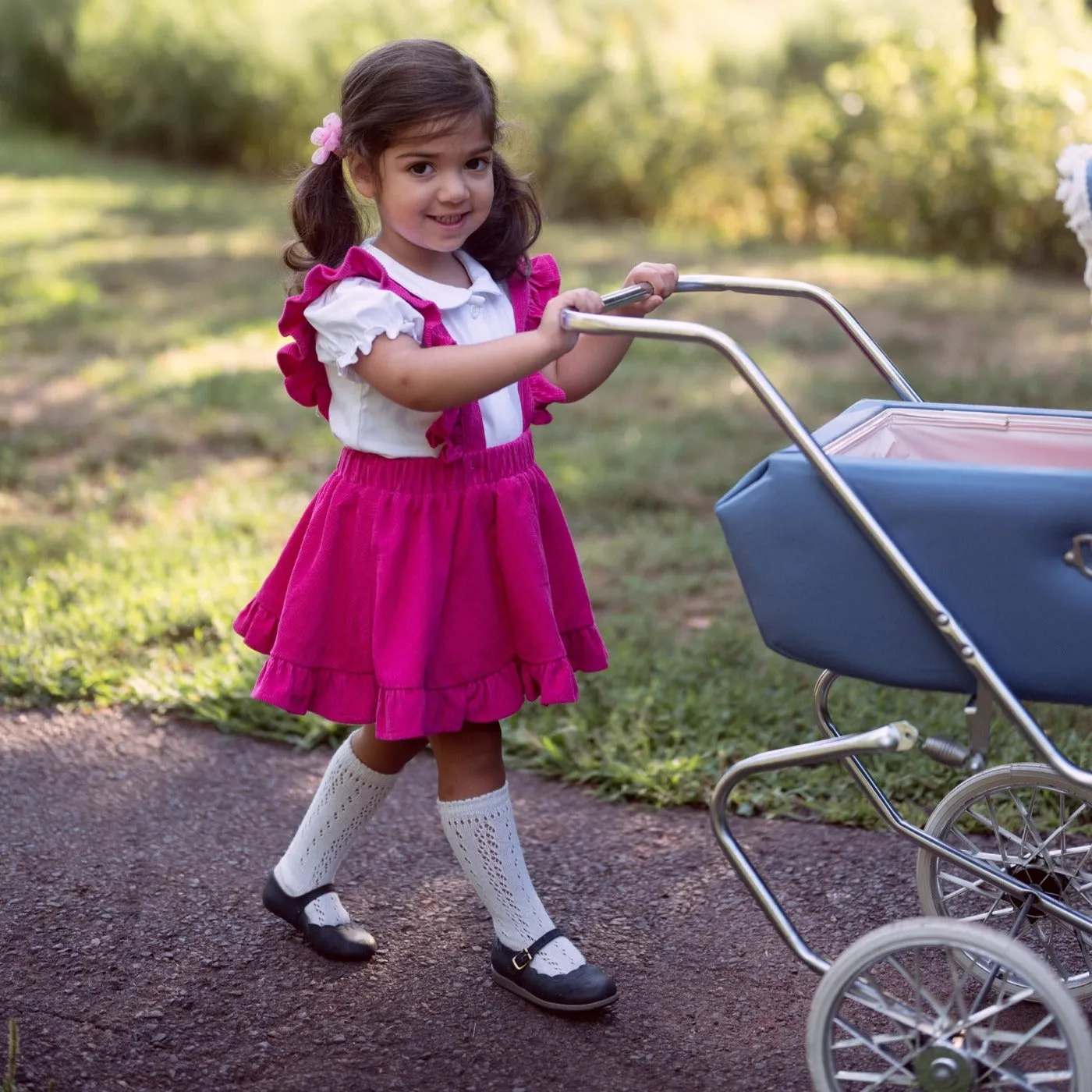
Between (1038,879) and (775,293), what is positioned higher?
(775,293)

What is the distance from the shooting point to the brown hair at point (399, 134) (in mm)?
2154

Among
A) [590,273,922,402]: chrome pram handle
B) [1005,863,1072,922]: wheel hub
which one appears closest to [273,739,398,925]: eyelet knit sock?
[590,273,922,402]: chrome pram handle

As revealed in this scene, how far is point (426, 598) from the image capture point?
220cm

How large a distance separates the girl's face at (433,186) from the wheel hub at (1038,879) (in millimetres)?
1271

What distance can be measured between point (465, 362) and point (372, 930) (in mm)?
1093

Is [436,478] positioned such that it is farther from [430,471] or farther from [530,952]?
[530,952]

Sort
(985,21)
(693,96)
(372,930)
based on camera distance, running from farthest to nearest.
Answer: (693,96), (985,21), (372,930)

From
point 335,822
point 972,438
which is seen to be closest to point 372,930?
point 335,822

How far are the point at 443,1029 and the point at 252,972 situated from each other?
355 millimetres

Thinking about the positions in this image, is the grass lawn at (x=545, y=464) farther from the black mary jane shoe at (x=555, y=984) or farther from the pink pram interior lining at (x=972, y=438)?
the pink pram interior lining at (x=972, y=438)

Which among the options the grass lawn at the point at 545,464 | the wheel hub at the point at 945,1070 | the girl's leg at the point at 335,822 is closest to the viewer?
the wheel hub at the point at 945,1070

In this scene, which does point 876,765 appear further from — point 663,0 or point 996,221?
point 663,0

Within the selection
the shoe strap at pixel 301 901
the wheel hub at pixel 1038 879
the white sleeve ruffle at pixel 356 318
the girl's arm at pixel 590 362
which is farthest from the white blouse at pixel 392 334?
the wheel hub at pixel 1038 879

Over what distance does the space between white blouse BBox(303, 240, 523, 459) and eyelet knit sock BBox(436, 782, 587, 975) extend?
1.79ft
